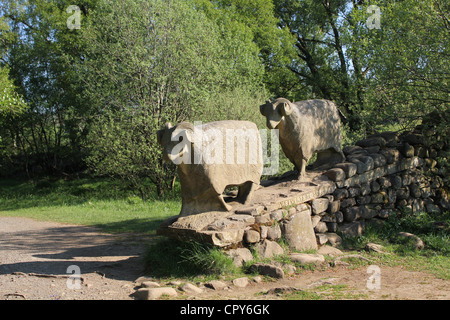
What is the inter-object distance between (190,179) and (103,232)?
546 centimetres

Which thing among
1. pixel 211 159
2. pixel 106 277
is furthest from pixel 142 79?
pixel 106 277

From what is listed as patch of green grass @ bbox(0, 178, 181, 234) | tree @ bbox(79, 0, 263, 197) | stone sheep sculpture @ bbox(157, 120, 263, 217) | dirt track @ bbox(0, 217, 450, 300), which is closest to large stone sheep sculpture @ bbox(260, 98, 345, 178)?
stone sheep sculpture @ bbox(157, 120, 263, 217)

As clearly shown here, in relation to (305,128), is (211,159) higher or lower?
lower

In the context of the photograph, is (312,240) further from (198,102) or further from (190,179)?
(198,102)

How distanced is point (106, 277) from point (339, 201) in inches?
204

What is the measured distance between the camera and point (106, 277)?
7172 mm

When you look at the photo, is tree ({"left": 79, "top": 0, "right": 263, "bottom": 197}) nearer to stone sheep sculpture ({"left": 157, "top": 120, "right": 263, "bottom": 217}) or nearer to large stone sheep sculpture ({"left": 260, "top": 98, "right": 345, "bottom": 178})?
large stone sheep sculpture ({"left": 260, "top": 98, "right": 345, "bottom": 178})

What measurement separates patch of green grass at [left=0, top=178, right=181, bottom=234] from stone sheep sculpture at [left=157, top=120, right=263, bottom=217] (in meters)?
4.39

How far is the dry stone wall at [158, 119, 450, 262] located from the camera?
7.45m

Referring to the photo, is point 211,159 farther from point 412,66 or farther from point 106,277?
point 412,66

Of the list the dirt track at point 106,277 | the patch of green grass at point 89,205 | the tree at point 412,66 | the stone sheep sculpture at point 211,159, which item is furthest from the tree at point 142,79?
the stone sheep sculpture at point 211,159

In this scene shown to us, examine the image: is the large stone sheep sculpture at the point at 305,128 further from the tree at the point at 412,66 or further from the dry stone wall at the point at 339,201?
the tree at the point at 412,66

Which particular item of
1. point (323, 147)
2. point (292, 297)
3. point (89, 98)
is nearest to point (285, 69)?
point (89, 98)

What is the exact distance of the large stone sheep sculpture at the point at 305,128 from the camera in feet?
28.7
